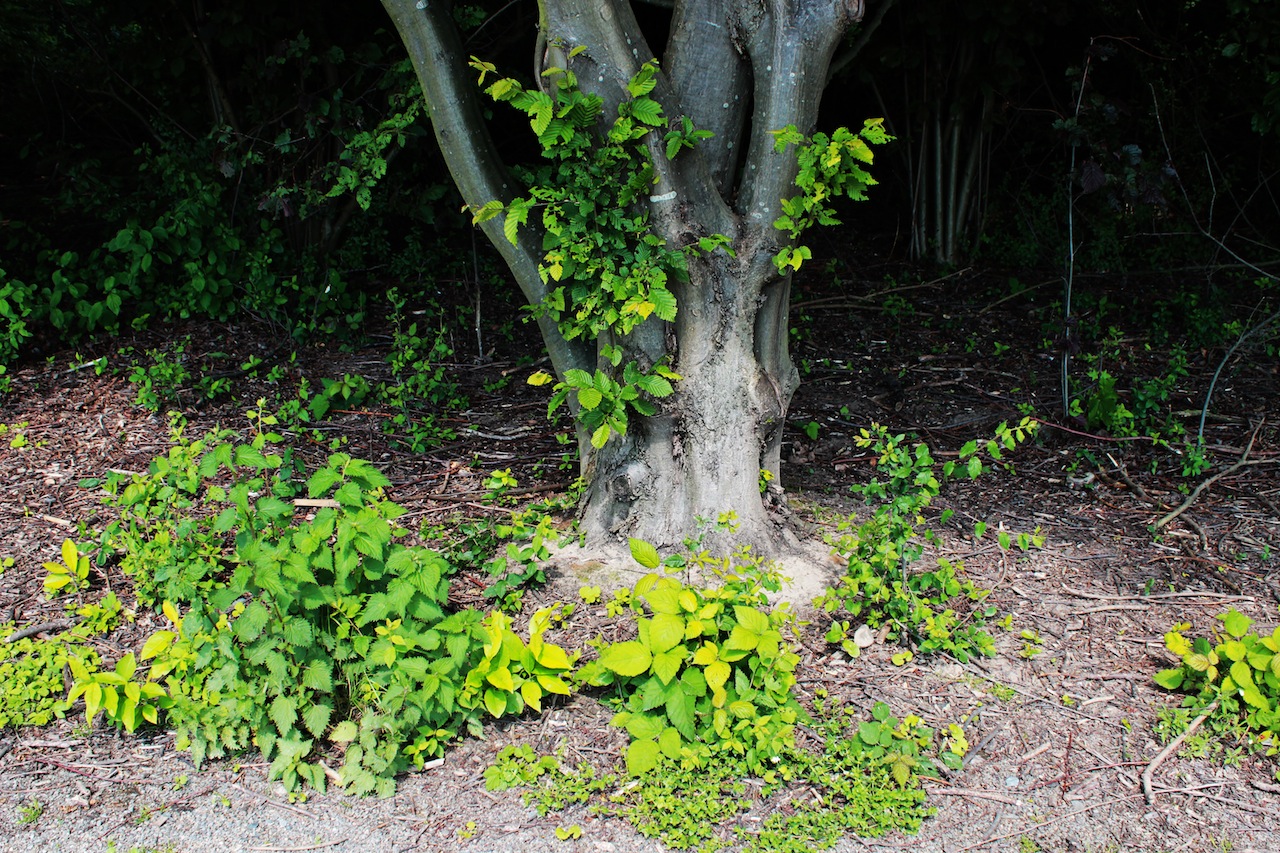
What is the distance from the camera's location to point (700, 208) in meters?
3.19

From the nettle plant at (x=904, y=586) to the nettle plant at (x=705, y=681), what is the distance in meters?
0.42

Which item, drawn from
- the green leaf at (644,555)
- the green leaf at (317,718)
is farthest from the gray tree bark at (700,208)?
the green leaf at (317,718)

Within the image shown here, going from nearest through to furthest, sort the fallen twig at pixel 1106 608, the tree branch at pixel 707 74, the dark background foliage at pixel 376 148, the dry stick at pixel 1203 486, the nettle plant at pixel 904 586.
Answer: the nettle plant at pixel 904 586, the tree branch at pixel 707 74, the fallen twig at pixel 1106 608, the dry stick at pixel 1203 486, the dark background foliage at pixel 376 148

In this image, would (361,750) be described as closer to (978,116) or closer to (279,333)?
(279,333)

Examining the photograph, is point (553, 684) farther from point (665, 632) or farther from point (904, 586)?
point (904, 586)

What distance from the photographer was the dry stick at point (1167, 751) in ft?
8.46

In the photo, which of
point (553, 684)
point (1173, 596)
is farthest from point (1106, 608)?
point (553, 684)

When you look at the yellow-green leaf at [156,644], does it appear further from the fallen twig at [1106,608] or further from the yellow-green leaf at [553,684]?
the fallen twig at [1106,608]

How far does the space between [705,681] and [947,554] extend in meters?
1.31

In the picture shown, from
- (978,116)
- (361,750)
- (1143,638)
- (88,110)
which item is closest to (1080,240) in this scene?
(978,116)

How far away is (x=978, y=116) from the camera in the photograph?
6625 mm

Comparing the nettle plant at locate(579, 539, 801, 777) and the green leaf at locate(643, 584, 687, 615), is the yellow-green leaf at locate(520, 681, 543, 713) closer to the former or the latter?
the nettle plant at locate(579, 539, 801, 777)

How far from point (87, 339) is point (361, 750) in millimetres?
3764

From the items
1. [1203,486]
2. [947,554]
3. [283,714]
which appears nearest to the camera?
[283,714]
